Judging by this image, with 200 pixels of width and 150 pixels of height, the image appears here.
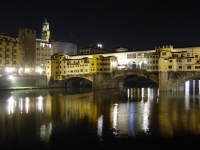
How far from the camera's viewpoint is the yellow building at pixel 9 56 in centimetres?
5956

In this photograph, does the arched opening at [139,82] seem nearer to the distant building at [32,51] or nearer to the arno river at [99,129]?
the distant building at [32,51]

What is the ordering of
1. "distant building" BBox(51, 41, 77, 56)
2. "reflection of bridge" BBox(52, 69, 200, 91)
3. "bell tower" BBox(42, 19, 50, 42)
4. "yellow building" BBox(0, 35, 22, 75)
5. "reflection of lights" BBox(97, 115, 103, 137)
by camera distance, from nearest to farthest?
"reflection of lights" BBox(97, 115, 103, 137) < "reflection of bridge" BBox(52, 69, 200, 91) < "yellow building" BBox(0, 35, 22, 75) < "bell tower" BBox(42, 19, 50, 42) < "distant building" BBox(51, 41, 77, 56)

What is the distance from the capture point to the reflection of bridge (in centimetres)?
4415

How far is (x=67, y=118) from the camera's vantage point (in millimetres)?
21250

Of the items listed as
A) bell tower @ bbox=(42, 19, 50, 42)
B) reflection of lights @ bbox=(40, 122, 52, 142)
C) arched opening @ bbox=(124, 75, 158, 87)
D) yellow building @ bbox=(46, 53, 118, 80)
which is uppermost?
bell tower @ bbox=(42, 19, 50, 42)

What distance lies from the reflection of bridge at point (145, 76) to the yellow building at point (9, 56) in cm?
1271

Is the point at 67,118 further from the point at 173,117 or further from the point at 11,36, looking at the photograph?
the point at 11,36

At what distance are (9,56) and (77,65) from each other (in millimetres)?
17433

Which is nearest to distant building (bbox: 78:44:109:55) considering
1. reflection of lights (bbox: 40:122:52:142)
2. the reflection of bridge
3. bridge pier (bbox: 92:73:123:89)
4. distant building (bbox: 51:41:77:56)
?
distant building (bbox: 51:41:77:56)

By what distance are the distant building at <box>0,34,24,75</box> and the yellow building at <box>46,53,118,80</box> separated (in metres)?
7.88

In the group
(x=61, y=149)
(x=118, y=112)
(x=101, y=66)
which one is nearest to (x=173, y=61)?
(x=101, y=66)

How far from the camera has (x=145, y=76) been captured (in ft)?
159

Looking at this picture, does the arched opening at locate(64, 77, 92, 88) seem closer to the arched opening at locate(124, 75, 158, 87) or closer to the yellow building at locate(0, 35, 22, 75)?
the arched opening at locate(124, 75, 158, 87)

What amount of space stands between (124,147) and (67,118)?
854 cm
